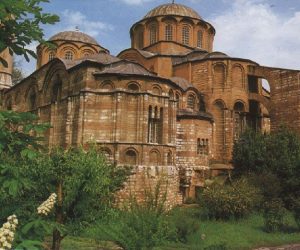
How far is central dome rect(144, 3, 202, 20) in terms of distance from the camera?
29.4 m

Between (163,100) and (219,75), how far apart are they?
7.26m

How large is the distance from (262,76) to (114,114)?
39.2 feet

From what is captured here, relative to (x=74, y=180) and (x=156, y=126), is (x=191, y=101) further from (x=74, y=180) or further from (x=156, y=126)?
(x=74, y=180)

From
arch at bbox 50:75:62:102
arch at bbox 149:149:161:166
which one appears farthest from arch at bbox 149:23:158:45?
arch at bbox 149:149:161:166

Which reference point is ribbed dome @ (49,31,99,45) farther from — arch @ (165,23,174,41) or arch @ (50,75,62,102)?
arch @ (50,75,62,102)

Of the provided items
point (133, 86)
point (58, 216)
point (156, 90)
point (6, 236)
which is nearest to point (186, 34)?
point (156, 90)

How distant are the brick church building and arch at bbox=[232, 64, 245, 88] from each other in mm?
69

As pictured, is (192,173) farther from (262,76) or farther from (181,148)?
(262,76)

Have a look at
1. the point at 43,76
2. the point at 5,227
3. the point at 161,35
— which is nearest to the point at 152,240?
the point at 5,227

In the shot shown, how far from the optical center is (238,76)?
24.3 meters

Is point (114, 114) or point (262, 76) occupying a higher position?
point (262, 76)

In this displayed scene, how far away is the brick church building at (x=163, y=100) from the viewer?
57.0 feet

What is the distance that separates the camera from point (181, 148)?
69.1ft

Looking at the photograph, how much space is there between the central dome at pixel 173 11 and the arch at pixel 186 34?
3.08 ft
